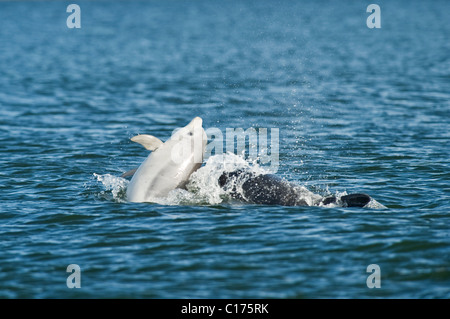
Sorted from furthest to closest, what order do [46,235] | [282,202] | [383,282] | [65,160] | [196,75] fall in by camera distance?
1. [196,75]
2. [65,160]
3. [282,202]
4. [46,235]
5. [383,282]

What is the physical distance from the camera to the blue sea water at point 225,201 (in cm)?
1230

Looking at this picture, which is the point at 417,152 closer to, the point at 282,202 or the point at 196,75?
the point at 282,202

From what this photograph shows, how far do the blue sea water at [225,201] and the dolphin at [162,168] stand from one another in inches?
14.5

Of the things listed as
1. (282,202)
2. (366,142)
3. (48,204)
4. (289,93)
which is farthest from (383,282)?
(289,93)

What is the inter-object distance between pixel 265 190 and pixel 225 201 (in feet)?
3.13

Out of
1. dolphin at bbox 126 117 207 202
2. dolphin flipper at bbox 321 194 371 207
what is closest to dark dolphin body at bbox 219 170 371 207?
dolphin flipper at bbox 321 194 371 207

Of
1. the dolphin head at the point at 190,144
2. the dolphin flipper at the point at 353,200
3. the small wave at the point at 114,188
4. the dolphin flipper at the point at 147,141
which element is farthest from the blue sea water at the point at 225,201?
the dolphin flipper at the point at 147,141

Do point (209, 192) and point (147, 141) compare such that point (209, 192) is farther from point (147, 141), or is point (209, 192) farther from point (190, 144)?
point (147, 141)

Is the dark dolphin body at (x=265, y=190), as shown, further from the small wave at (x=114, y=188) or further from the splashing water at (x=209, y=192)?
the small wave at (x=114, y=188)

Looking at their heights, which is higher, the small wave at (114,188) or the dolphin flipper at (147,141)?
the dolphin flipper at (147,141)

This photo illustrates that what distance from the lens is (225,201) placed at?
53.8ft

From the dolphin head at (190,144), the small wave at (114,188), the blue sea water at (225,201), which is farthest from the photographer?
the small wave at (114,188)

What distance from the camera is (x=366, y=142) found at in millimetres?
24281

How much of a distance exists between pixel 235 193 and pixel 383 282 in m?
5.12
